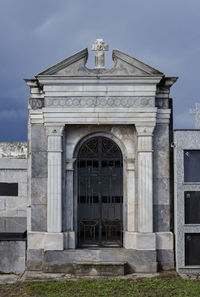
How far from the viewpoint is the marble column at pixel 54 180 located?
27.3 ft

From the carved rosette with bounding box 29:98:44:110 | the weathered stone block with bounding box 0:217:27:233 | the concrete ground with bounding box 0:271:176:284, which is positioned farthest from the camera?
the weathered stone block with bounding box 0:217:27:233

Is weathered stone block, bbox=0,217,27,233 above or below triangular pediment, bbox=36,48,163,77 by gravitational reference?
below

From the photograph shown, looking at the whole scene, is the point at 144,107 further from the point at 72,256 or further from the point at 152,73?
the point at 72,256

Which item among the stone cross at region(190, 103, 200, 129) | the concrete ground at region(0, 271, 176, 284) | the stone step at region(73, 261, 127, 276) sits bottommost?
the concrete ground at region(0, 271, 176, 284)

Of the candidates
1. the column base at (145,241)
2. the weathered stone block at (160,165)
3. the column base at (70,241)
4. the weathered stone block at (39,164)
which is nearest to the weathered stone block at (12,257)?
the column base at (70,241)

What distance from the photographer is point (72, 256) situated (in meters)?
8.27

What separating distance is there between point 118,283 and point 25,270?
8.20 feet

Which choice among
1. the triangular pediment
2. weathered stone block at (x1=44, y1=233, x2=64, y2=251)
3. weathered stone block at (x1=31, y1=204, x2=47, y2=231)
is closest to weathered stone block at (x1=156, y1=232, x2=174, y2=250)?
weathered stone block at (x1=44, y1=233, x2=64, y2=251)

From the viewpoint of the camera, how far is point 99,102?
27.6ft

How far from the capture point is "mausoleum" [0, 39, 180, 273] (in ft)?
27.2

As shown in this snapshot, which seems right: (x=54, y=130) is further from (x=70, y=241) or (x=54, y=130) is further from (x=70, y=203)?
(x=70, y=241)

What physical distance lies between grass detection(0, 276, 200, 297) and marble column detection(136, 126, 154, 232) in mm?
1355


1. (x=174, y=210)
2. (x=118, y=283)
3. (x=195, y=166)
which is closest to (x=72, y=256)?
(x=118, y=283)

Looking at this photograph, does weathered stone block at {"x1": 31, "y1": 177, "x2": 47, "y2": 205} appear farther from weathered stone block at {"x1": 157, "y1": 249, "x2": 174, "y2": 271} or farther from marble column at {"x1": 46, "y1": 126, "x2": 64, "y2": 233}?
weathered stone block at {"x1": 157, "y1": 249, "x2": 174, "y2": 271}
